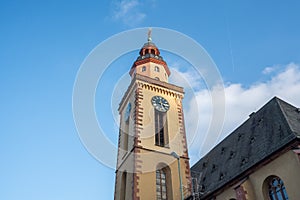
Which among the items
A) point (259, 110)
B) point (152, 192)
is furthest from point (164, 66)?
point (152, 192)

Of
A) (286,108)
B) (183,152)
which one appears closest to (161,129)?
(183,152)

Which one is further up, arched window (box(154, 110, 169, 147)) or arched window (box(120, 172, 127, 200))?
arched window (box(154, 110, 169, 147))

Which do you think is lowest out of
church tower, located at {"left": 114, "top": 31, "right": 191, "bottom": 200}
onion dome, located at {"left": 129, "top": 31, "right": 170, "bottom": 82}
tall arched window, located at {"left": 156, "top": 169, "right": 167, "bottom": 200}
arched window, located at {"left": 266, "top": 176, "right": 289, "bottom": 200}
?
arched window, located at {"left": 266, "top": 176, "right": 289, "bottom": 200}

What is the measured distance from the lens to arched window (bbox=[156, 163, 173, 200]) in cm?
2811

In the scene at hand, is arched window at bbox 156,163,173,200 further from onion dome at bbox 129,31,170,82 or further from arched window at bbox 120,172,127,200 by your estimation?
onion dome at bbox 129,31,170,82

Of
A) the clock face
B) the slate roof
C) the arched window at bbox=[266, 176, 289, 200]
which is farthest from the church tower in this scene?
the arched window at bbox=[266, 176, 289, 200]

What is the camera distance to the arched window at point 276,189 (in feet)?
65.2

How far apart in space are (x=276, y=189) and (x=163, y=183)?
11.0m

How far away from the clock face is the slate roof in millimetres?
6833

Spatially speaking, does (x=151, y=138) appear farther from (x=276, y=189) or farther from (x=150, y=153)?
(x=276, y=189)

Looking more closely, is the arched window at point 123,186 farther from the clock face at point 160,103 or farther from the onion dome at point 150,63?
the onion dome at point 150,63

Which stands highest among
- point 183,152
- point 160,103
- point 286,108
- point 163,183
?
point 160,103

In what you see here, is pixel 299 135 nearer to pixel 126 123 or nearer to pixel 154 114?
pixel 154 114

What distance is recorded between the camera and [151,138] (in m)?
31.5
